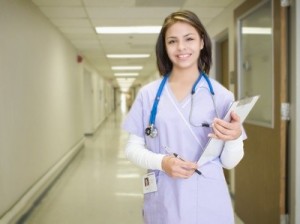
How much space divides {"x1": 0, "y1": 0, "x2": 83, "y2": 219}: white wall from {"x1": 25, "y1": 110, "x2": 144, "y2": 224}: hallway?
1.08 feet

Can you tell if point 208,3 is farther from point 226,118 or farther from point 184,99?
point 226,118

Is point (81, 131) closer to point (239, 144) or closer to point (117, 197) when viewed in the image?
point (117, 197)

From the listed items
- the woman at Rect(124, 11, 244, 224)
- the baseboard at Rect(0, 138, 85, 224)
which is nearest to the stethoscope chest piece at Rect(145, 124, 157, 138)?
the woman at Rect(124, 11, 244, 224)

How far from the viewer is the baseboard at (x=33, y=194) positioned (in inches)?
106

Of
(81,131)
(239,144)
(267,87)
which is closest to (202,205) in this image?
(239,144)

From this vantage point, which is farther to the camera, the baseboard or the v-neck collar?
the baseboard

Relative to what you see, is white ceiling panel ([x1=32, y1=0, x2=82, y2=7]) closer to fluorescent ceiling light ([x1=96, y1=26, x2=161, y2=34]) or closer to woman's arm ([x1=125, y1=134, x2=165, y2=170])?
fluorescent ceiling light ([x1=96, y1=26, x2=161, y2=34])

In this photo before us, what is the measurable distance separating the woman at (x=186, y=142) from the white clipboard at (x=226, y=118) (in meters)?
0.02

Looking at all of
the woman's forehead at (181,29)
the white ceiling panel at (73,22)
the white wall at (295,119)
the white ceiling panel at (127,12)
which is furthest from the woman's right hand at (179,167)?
the white ceiling panel at (73,22)

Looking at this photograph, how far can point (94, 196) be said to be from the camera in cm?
381

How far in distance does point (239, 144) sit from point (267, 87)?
5.65ft

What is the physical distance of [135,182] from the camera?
4.43 meters

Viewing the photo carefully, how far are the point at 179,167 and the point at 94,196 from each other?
9.94 feet

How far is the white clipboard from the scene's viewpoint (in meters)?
0.96
